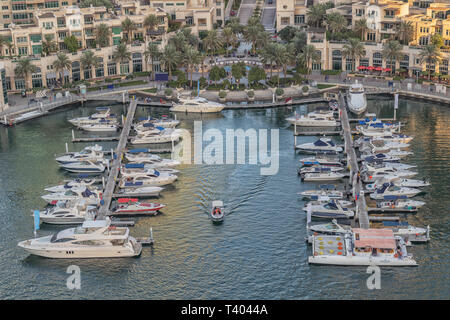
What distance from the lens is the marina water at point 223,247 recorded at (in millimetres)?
85750

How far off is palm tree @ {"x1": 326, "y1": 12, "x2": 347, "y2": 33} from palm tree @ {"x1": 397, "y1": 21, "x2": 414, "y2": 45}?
14.4m

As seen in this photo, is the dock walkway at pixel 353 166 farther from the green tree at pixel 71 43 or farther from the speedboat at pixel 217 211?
the green tree at pixel 71 43

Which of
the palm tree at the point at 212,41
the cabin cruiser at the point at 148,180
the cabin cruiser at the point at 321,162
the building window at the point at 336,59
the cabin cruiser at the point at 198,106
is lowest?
the cabin cruiser at the point at 148,180

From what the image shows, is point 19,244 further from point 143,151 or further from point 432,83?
point 432,83

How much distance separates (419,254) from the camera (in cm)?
9250

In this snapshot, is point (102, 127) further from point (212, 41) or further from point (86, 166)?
point (212, 41)

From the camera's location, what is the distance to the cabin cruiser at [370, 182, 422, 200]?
358 feet

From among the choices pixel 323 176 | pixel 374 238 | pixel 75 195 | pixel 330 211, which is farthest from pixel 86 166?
pixel 374 238

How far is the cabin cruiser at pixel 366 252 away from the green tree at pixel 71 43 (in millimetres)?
104866

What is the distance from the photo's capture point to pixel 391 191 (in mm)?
109875

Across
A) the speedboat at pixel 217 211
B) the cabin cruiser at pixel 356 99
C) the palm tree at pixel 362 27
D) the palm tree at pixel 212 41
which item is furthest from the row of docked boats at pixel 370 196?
the palm tree at pixel 212 41

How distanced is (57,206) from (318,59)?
88861 mm

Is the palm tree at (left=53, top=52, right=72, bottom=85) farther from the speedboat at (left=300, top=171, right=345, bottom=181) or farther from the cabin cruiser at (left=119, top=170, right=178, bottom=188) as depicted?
the speedboat at (left=300, top=171, right=345, bottom=181)

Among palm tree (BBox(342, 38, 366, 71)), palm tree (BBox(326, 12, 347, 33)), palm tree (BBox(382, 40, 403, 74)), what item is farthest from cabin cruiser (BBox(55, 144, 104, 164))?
palm tree (BBox(326, 12, 347, 33))
